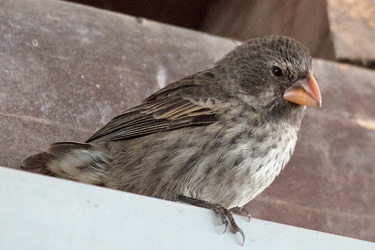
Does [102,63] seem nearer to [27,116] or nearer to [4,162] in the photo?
[27,116]

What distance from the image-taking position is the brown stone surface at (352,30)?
3.36 metres

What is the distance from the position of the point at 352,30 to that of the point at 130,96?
51.4 inches

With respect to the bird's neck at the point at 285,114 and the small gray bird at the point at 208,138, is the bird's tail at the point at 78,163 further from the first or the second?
the bird's neck at the point at 285,114

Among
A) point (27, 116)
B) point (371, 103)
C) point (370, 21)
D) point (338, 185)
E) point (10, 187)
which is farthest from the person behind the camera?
point (370, 21)

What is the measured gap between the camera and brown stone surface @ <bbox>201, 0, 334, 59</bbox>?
11.3 feet

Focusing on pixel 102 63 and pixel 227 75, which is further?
pixel 102 63

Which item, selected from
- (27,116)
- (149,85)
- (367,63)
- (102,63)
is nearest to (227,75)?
(149,85)

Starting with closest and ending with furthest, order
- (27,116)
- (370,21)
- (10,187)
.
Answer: (10,187) < (27,116) < (370,21)

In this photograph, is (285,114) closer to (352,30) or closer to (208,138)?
(208,138)

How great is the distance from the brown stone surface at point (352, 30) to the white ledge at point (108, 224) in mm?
1914

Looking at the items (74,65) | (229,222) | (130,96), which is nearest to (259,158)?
(229,222)

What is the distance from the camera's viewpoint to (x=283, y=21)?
354cm

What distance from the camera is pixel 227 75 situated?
8.79ft

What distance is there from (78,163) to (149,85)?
0.61 meters
